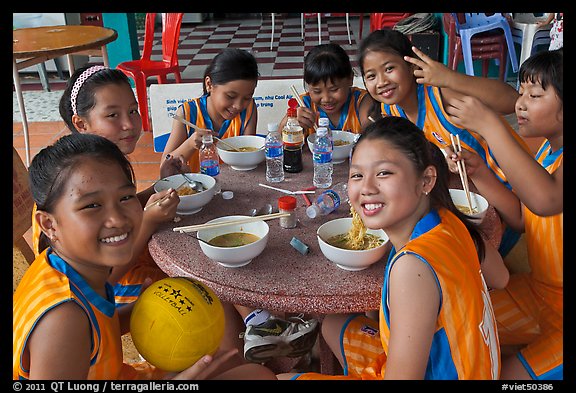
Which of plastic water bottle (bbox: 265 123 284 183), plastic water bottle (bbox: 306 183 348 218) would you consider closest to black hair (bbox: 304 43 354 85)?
plastic water bottle (bbox: 265 123 284 183)

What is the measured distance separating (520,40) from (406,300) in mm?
5612

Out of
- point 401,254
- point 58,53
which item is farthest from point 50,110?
point 401,254

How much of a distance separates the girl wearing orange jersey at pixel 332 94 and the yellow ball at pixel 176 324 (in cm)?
158

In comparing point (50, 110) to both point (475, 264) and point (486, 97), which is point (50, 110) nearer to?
point (486, 97)

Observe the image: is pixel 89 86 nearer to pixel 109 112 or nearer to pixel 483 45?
pixel 109 112

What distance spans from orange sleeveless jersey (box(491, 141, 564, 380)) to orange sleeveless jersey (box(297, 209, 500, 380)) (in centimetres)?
47

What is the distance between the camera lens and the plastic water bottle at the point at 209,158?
2473 mm

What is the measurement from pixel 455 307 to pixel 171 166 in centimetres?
160

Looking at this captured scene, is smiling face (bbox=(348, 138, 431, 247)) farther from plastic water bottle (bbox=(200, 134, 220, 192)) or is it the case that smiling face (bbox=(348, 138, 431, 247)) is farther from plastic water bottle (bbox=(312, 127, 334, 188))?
plastic water bottle (bbox=(200, 134, 220, 192))

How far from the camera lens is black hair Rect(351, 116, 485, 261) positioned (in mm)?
1548

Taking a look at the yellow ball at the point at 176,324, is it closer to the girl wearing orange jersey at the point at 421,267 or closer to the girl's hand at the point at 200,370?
the girl's hand at the point at 200,370

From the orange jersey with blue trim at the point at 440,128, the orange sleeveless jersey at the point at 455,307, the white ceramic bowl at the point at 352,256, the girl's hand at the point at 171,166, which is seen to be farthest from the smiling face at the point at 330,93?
the orange sleeveless jersey at the point at 455,307

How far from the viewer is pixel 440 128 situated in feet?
8.30
